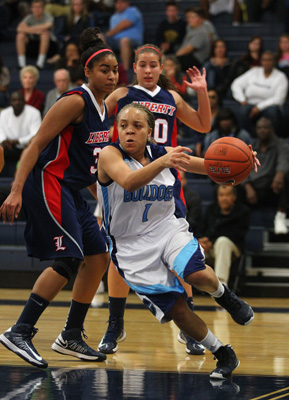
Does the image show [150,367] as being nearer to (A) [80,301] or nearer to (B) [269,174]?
(A) [80,301]

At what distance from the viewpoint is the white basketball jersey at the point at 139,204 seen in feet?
12.9

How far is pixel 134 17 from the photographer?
11.1m

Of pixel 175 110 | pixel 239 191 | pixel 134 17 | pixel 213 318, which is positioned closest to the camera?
pixel 175 110

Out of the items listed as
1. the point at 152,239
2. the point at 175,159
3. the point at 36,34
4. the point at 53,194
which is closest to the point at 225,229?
Answer: the point at 53,194

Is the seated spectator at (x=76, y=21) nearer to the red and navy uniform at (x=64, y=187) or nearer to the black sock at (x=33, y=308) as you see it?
the red and navy uniform at (x=64, y=187)

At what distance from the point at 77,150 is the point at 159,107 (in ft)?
2.41

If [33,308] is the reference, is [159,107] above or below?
above

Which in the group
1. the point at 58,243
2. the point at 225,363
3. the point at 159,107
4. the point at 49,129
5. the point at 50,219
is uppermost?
the point at 159,107

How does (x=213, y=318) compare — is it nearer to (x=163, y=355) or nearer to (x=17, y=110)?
(x=163, y=355)

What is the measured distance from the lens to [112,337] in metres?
4.69

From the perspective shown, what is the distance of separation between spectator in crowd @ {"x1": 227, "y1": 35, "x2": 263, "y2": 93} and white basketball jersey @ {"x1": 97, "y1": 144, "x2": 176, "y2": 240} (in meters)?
6.31

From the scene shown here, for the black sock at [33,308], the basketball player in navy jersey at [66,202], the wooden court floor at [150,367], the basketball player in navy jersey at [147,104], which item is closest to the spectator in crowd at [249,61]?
the wooden court floor at [150,367]

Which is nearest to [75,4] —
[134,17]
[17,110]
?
[134,17]

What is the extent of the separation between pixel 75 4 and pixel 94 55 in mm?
7287
